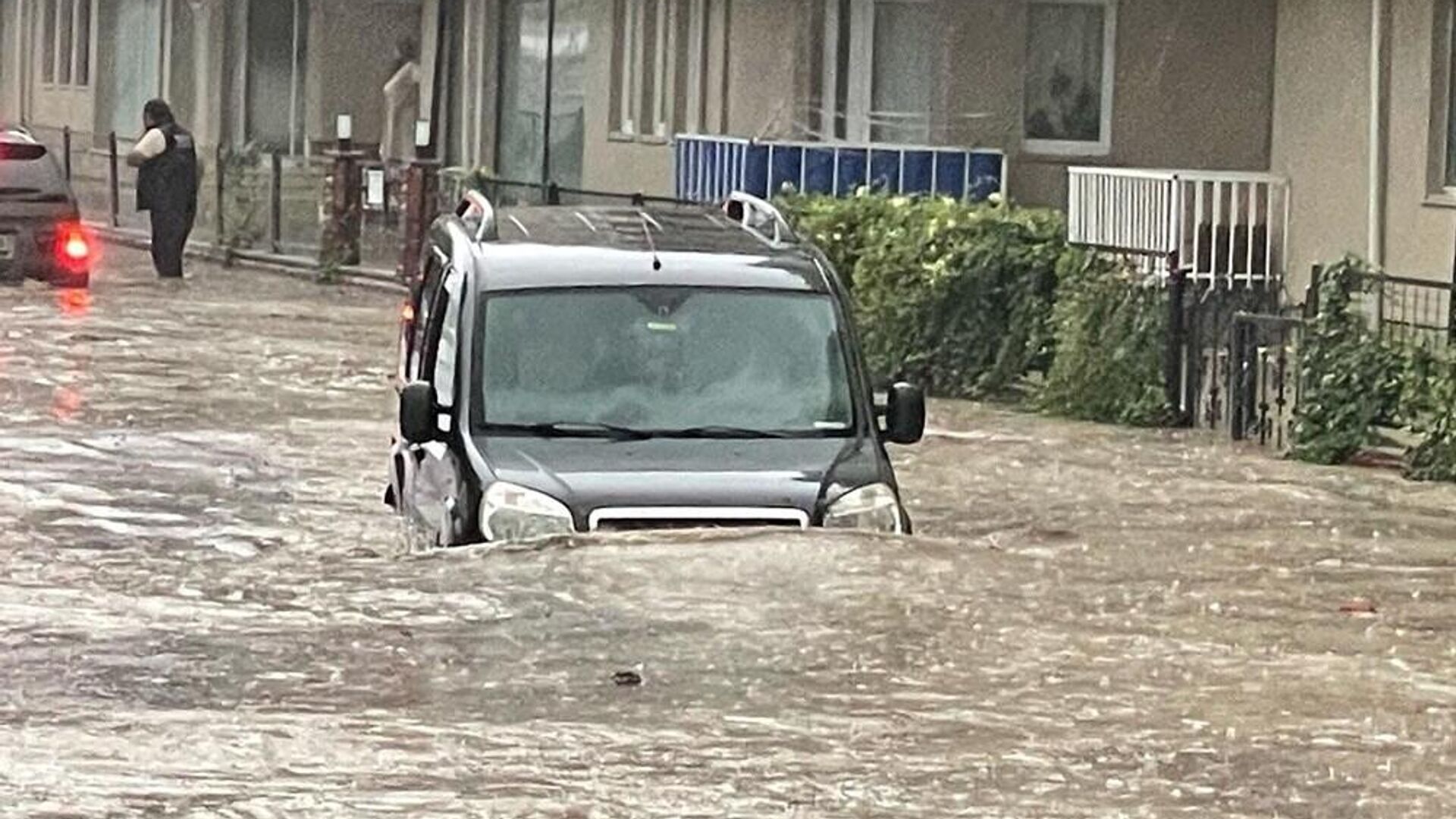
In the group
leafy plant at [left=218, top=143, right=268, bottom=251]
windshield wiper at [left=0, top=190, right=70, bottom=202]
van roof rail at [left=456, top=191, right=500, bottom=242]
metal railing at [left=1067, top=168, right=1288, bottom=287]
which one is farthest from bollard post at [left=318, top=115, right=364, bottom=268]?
van roof rail at [left=456, top=191, right=500, bottom=242]

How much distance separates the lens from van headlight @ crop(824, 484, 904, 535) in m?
12.5

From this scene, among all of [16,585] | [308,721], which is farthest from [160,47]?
[308,721]

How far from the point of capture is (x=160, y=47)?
42.5 metres

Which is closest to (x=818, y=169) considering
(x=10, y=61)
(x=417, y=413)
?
(x=417, y=413)

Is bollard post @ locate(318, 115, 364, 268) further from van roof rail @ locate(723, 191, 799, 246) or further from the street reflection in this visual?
van roof rail @ locate(723, 191, 799, 246)

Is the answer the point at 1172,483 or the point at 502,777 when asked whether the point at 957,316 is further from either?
the point at 502,777

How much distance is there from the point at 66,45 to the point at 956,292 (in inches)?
1042

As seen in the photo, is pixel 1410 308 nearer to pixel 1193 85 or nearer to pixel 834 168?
pixel 1193 85

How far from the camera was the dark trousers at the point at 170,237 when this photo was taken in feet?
108

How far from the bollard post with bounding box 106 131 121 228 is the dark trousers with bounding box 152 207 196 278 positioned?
21.9 ft

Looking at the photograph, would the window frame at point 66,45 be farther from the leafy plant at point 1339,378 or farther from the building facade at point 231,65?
the leafy plant at point 1339,378

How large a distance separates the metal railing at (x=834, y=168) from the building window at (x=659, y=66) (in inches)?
65.5

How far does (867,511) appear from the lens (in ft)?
41.4

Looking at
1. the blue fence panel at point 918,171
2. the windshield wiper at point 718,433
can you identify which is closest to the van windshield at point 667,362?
the windshield wiper at point 718,433
